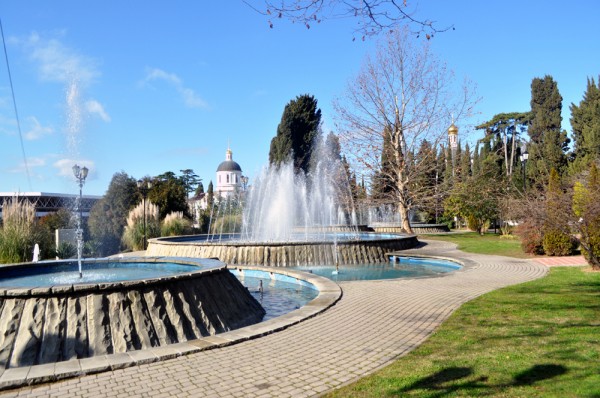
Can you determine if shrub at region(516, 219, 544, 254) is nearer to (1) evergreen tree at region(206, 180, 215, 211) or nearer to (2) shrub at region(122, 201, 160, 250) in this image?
(2) shrub at region(122, 201, 160, 250)

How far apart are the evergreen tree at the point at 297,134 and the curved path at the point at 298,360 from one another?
129 feet

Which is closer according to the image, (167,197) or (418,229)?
(418,229)

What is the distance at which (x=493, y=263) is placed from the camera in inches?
556

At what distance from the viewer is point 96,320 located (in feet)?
18.2

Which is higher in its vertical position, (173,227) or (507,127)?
(507,127)

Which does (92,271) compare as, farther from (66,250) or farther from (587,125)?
(587,125)

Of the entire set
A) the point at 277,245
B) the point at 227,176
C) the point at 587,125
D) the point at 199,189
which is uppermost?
the point at 227,176

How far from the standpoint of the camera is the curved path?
4098 millimetres

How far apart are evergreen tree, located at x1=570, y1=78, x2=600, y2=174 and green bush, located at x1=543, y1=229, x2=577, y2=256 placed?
27604 millimetres

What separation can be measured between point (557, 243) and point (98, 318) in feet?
52.3

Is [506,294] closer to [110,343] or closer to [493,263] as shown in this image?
[493,263]

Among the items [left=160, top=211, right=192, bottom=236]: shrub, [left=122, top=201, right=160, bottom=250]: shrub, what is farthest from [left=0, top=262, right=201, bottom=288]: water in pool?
[left=160, top=211, right=192, bottom=236]: shrub

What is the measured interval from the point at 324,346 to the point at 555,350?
2.71m

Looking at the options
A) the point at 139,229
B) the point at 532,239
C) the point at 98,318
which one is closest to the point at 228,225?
the point at 139,229
